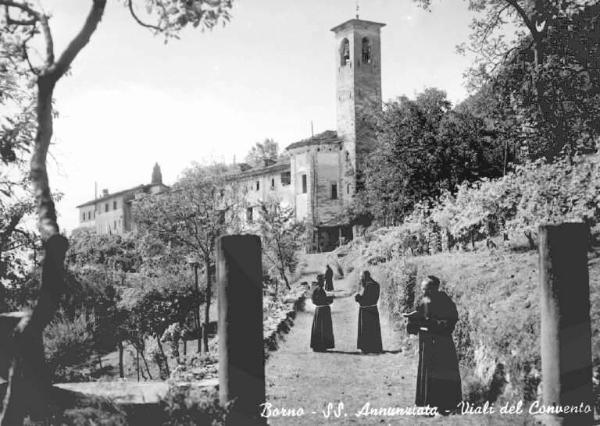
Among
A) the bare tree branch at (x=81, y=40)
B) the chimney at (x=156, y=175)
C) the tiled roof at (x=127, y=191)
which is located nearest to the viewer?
the bare tree branch at (x=81, y=40)

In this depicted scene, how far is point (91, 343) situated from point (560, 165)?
76.3ft

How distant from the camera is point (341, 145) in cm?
4638

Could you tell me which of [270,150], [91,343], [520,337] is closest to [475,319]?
[520,337]

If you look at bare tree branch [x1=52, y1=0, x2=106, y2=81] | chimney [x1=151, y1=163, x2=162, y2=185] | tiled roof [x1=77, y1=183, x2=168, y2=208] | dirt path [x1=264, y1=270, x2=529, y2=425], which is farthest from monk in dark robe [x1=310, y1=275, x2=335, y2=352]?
chimney [x1=151, y1=163, x2=162, y2=185]

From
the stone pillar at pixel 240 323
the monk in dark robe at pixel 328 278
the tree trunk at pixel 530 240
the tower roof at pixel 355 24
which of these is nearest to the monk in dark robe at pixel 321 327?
the tree trunk at pixel 530 240

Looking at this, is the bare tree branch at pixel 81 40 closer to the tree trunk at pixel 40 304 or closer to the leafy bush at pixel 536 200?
the tree trunk at pixel 40 304

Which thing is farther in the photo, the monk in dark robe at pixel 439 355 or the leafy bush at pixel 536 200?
the leafy bush at pixel 536 200

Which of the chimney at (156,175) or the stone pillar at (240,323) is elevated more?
the chimney at (156,175)

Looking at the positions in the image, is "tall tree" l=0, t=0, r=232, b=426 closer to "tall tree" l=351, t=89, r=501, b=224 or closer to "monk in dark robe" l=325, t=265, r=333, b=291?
"monk in dark robe" l=325, t=265, r=333, b=291

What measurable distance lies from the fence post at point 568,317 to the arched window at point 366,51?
43.9m

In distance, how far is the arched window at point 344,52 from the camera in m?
46.7

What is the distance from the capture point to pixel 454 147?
87.8ft

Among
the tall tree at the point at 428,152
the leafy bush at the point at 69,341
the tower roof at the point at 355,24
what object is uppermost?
the tower roof at the point at 355,24

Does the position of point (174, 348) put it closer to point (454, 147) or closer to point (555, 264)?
point (454, 147)
